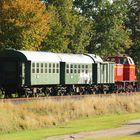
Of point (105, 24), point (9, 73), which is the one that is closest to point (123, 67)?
point (9, 73)

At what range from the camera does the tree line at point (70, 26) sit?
48781mm

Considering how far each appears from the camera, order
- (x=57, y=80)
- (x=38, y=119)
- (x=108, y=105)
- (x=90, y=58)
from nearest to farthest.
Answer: (x=38, y=119)
(x=108, y=105)
(x=57, y=80)
(x=90, y=58)

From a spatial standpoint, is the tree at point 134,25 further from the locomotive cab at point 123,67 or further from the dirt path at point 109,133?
the dirt path at point 109,133

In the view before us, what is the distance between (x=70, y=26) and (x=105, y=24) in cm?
1038

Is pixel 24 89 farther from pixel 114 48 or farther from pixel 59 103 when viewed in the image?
pixel 114 48

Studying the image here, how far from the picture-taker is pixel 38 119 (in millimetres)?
26922

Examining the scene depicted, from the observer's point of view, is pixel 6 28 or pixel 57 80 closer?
pixel 57 80

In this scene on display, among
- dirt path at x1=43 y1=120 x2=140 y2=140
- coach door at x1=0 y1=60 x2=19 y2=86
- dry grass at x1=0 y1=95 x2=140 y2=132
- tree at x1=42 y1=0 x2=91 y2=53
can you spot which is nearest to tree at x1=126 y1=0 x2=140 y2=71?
tree at x1=42 y1=0 x2=91 y2=53

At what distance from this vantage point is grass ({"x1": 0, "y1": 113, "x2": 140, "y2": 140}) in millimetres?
21969

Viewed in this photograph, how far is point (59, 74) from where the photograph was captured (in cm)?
4175

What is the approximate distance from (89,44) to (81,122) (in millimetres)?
44593

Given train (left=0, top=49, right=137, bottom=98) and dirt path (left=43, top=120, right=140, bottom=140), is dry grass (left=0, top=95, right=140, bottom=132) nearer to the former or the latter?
dirt path (left=43, top=120, right=140, bottom=140)

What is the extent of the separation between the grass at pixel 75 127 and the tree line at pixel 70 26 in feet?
63.3

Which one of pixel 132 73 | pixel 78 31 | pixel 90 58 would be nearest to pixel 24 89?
pixel 90 58
